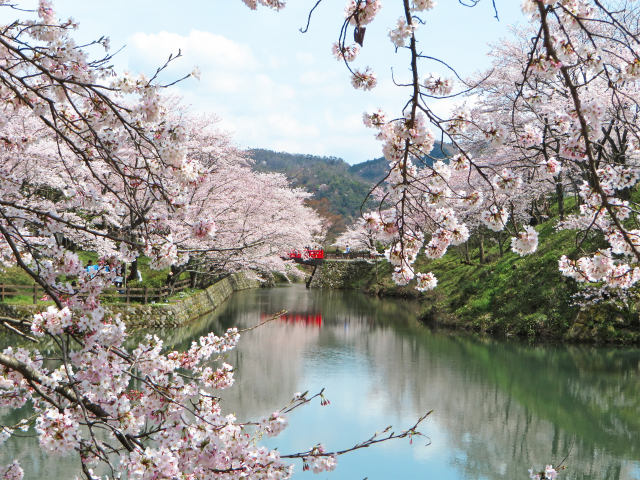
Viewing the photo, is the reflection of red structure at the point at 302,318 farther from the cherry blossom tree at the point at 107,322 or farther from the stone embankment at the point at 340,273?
the cherry blossom tree at the point at 107,322

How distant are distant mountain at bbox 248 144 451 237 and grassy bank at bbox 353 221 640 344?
926cm

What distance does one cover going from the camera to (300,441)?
267 inches

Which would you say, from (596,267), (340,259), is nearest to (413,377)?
(596,267)

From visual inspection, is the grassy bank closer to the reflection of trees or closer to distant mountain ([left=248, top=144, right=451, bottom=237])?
the reflection of trees

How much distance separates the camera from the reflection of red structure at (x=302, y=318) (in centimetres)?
1622

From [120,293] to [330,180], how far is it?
59.9m

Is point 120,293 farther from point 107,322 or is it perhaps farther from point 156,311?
point 107,322

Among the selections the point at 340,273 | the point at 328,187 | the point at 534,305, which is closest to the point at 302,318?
the point at 534,305

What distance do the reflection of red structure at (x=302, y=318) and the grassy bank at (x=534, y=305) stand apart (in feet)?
10.2

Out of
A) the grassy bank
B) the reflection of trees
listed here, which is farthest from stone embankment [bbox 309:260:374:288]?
the reflection of trees

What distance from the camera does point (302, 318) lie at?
1709 centimetres

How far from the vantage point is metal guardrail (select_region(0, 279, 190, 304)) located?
1269 cm

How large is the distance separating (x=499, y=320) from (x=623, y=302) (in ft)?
8.63

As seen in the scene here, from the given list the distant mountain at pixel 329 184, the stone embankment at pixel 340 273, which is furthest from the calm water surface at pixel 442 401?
the distant mountain at pixel 329 184
